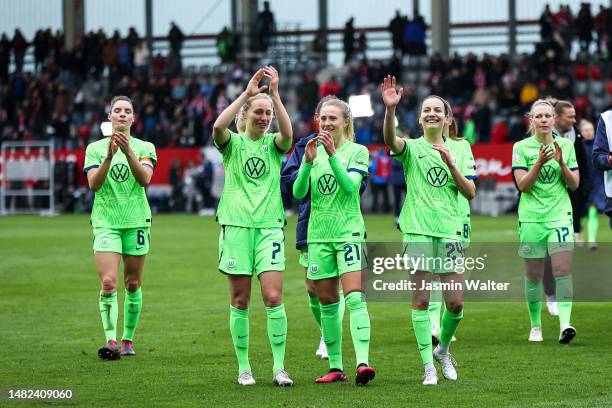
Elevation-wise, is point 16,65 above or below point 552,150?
above

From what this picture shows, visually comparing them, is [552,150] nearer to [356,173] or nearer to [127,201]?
[356,173]

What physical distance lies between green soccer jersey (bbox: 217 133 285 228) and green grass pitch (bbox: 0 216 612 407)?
1.26 meters

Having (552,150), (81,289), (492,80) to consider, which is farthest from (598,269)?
(492,80)

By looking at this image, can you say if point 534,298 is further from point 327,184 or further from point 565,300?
point 327,184

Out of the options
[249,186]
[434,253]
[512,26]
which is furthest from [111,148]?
[512,26]

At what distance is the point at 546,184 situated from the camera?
39.4 ft

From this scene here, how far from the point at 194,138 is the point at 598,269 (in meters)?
26.1

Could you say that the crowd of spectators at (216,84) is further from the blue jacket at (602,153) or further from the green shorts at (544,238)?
the blue jacket at (602,153)

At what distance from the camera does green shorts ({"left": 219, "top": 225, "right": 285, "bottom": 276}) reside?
9.44 meters

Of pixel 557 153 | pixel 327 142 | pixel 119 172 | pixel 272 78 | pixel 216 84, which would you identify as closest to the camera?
pixel 327 142

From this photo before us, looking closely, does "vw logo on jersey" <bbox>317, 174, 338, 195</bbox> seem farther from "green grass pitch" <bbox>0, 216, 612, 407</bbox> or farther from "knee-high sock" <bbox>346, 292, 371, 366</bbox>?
"green grass pitch" <bbox>0, 216, 612, 407</bbox>

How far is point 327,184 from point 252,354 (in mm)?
2452

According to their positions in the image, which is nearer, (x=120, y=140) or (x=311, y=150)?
(x=311, y=150)

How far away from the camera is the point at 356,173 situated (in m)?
9.52
